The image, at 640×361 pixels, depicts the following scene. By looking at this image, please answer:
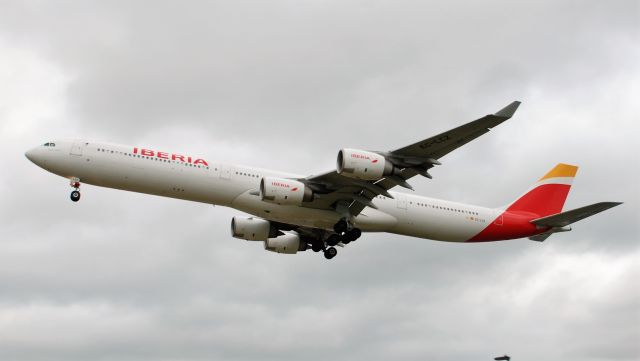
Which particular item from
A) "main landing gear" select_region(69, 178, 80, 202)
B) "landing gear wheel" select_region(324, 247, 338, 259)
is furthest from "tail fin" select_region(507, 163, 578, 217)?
"main landing gear" select_region(69, 178, 80, 202)

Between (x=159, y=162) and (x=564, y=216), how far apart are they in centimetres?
2377

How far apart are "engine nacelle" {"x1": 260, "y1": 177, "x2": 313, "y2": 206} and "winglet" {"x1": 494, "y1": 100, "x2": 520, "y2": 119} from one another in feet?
37.5

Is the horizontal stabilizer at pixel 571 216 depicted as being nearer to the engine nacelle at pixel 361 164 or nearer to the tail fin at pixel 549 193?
the tail fin at pixel 549 193

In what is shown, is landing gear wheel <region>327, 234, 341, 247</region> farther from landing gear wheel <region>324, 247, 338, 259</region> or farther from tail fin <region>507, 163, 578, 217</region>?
tail fin <region>507, 163, 578, 217</region>

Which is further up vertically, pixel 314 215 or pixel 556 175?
pixel 556 175

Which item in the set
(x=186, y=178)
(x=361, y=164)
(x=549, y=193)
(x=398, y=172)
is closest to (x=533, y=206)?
(x=549, y=193)

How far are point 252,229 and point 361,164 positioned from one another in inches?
477

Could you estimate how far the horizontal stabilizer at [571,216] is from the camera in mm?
46178

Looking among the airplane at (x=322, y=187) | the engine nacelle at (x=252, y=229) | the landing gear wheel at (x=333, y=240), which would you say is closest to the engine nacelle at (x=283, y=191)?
the airplane at (x=322, y=187)

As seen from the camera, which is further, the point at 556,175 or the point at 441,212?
the point at 556,175

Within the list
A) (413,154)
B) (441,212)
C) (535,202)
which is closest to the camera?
(413,154)

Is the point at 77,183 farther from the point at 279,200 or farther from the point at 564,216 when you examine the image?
the point at 564,216

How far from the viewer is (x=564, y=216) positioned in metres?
49.5

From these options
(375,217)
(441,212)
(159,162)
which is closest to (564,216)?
(441,212)
